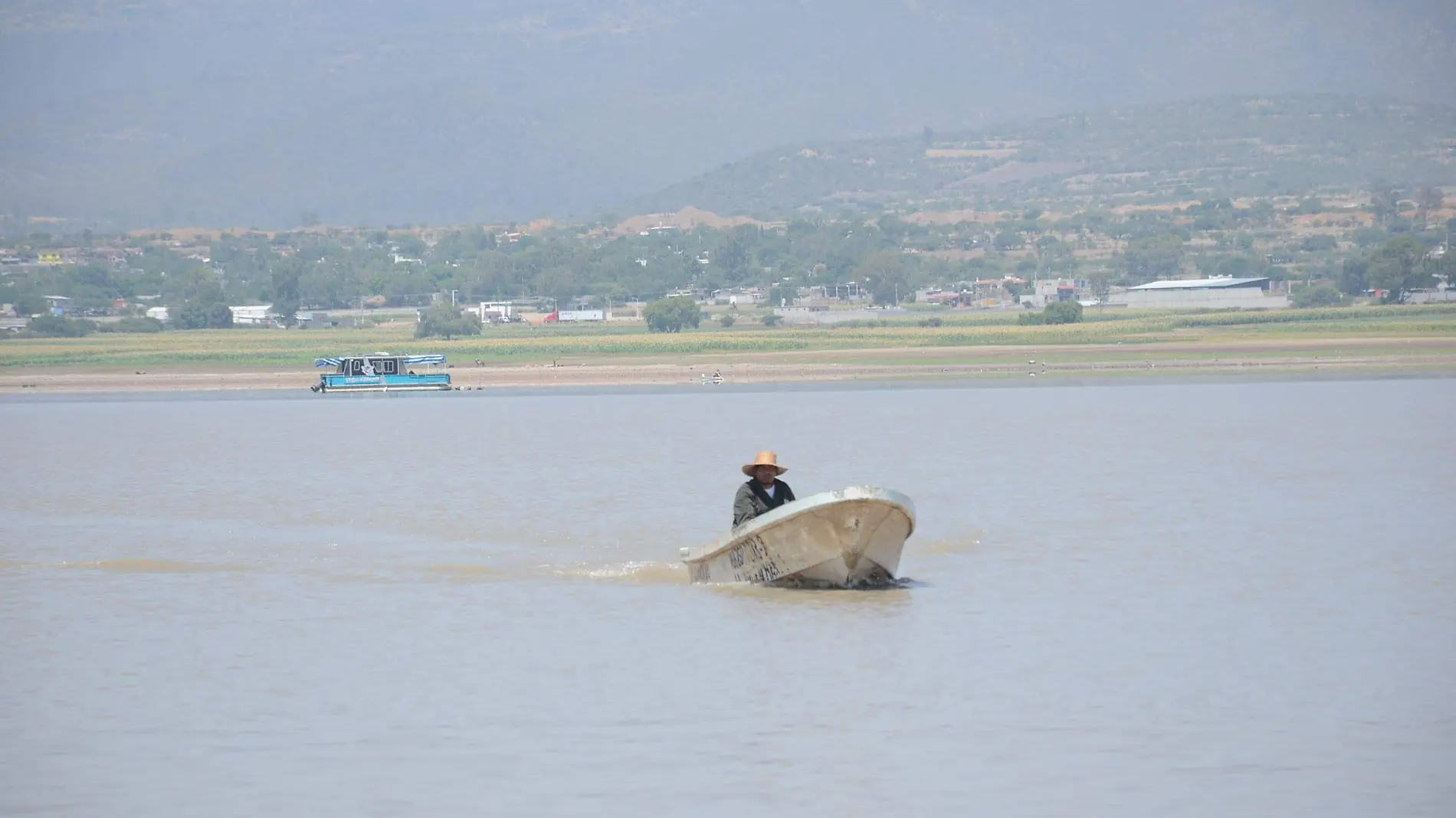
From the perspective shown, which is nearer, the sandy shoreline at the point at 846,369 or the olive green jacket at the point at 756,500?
the olive green jacket at the point at 756,500

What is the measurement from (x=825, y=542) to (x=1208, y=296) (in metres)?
125

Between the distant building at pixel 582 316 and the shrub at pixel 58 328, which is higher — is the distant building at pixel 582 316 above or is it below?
below

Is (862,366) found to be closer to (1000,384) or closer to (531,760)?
(1000,384)

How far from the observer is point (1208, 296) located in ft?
480

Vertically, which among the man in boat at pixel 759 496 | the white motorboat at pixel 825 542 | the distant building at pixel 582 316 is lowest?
the distant building at pixel 582 316

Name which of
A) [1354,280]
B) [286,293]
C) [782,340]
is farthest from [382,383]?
[286,293]

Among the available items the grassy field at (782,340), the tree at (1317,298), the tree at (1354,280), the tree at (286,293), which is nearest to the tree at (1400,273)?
the tree at (1317,298)

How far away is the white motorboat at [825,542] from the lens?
2519 cm

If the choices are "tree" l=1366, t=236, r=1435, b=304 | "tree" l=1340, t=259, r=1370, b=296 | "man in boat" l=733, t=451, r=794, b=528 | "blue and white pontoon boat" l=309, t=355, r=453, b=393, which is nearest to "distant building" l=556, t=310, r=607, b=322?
"tree" l=1340, t=259, r=1370, b=296

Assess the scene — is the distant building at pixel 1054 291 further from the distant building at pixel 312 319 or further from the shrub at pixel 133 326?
the shrub at pixel 133 326

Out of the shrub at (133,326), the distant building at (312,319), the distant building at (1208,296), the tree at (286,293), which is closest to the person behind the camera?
the distant building at (1208,296)

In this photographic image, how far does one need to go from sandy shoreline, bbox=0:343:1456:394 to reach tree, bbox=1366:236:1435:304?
43077 millimetres

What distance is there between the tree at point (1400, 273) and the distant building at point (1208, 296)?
6.27 metres

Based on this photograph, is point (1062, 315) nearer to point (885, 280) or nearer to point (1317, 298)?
point (1317, 298)
